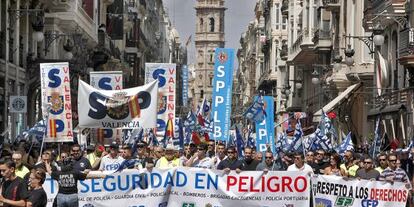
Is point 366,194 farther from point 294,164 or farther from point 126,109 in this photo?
point 126,109

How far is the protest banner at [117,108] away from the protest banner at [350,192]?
3.93 m

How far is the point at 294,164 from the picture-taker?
62.2 feet

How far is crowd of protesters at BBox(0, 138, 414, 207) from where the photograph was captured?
47.9 feet

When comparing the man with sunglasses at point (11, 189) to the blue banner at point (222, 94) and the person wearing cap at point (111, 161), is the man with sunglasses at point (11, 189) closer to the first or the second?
the person wearing cap at point (111, 161)

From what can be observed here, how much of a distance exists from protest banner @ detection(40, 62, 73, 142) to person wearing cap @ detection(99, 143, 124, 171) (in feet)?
5.06

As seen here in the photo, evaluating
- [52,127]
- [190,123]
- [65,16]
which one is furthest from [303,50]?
[52,127]

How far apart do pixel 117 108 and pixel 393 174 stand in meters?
5.50

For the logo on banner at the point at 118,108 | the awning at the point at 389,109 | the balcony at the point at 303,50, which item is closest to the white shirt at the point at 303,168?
the logo on banner at the point at 118,108

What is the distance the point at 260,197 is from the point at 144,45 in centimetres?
9051

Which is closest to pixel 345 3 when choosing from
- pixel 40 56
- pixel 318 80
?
pixel 318 80

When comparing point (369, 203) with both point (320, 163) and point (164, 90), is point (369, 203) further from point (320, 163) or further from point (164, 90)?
point (164, 90)

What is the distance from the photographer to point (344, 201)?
18250mm

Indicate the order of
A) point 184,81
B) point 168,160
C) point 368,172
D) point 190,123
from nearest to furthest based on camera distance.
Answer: point 368,172 < point 168,160 < point 190,123 < point 184,81

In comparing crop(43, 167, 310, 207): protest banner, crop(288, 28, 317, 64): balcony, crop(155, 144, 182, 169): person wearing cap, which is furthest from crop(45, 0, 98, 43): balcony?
crop(43, 167, 310, 207): protest banner
